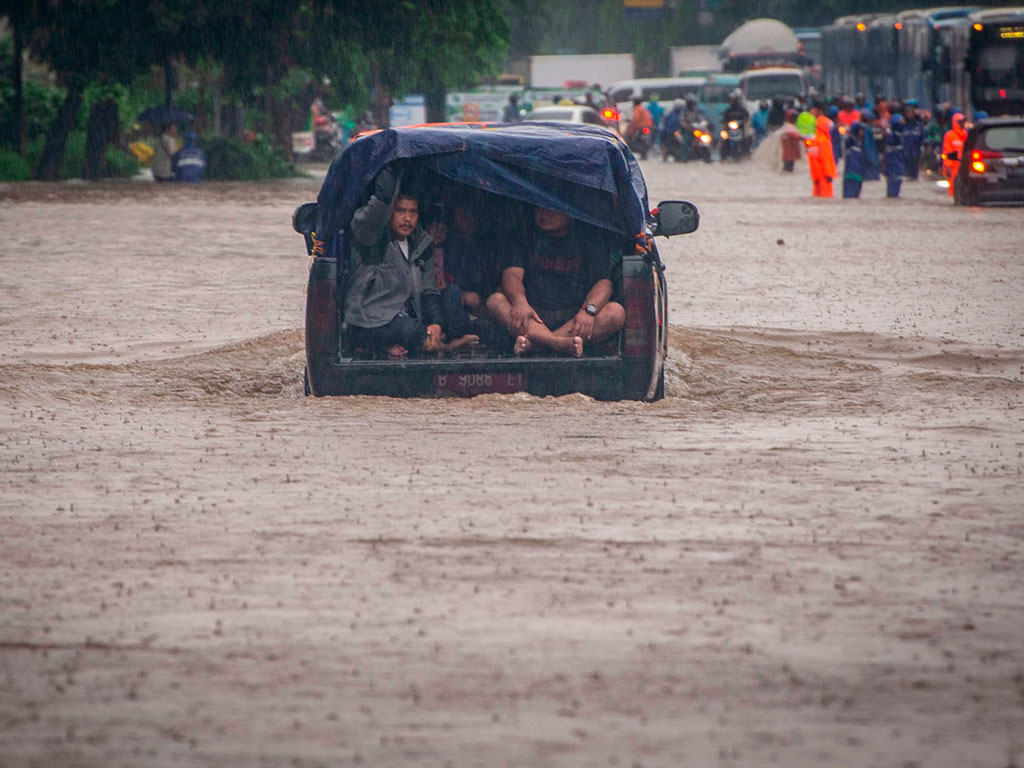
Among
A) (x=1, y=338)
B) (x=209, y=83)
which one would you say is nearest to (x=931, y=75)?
(x=209, y=83)

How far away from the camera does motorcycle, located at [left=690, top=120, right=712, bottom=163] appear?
155 ft

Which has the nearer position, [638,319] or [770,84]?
[638,319]

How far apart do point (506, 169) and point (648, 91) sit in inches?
1939

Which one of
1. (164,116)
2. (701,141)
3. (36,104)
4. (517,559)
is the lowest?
(517,559)

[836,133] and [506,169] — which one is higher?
[506,169]

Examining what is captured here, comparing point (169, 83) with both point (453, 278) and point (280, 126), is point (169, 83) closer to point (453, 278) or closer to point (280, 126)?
point (280, 126)

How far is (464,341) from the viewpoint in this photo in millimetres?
10148

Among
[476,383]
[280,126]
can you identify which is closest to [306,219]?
[476,383]

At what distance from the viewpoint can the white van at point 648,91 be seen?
5594 cm

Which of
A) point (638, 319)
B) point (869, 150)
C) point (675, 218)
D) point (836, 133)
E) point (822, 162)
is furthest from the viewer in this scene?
point (836, 133)

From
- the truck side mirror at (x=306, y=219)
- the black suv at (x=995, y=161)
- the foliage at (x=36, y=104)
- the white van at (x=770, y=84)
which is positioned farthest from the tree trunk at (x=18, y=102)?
the truck side mirror at (x=306, y=219)

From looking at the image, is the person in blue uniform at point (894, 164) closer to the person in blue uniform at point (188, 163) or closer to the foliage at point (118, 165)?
the person in blue uniform at point (188, 163)

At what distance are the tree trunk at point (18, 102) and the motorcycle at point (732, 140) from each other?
1754 cm

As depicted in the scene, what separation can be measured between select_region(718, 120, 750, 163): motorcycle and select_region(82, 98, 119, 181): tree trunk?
16.1 m
